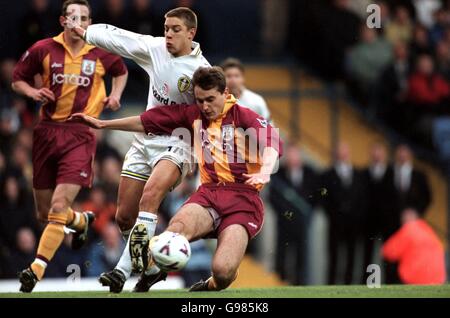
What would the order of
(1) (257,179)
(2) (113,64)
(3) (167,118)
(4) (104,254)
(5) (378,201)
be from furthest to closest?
(5) (378,201)
(4) (104,254)
(2) (113,64)
(3) (167,118)
(1) (257,179)

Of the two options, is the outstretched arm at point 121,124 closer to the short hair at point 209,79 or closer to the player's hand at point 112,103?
the short hair at point 209,79

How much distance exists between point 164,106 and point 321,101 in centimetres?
1078

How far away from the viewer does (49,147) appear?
1438 centimetres

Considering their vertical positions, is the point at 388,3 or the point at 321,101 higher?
the point at 388,3

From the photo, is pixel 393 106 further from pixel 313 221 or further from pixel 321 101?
pixel 313 221

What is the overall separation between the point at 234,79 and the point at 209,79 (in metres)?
3.14

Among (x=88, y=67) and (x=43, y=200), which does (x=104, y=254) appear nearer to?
(x=43, y=200)

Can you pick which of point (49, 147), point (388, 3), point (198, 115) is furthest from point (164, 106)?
point (388, 3)

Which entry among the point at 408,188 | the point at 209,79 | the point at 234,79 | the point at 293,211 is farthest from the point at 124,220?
the point at 408,188

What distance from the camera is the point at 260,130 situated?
510 inches

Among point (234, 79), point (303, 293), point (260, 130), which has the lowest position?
point (303, 293)

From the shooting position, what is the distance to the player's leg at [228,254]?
12.6 m
